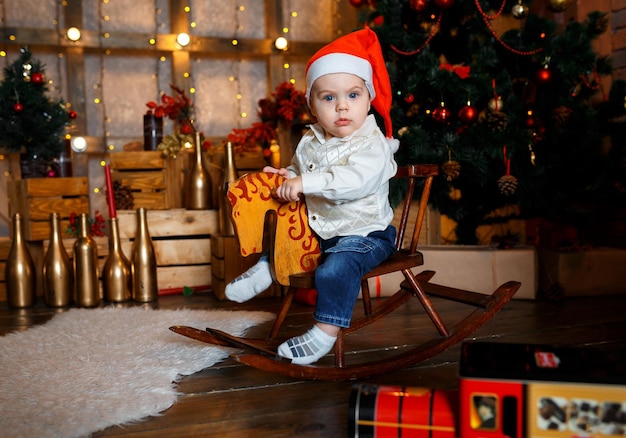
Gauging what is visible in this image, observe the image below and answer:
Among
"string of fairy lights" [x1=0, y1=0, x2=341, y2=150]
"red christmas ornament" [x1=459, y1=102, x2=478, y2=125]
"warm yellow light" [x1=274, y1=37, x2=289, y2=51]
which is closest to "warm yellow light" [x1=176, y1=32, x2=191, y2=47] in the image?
"string of fairy lights" [x1=0, y1=0, x2=341, y2=150]

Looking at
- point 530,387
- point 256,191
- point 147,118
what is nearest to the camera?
point 530,387

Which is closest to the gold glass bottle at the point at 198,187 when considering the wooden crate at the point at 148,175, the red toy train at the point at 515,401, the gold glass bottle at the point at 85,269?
the wooden crate at the point at 148,175

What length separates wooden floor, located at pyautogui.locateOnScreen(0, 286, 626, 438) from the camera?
127cm

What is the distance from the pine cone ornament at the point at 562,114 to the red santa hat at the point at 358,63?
1159mm

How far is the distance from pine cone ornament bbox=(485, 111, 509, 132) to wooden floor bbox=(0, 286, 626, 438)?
0.72 meters

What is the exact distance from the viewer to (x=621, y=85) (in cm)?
259

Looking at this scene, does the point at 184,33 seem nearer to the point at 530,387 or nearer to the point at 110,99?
the point at 110,99

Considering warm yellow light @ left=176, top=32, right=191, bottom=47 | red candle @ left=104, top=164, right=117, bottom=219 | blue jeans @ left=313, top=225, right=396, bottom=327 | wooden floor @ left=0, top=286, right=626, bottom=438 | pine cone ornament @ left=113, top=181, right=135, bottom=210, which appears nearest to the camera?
wooden floor @ left=0, top=286, right=626, bottom=438

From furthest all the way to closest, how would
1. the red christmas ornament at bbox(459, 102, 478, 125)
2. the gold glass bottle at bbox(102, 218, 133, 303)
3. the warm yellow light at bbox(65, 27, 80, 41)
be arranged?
1. the warm yellow light at bbox(65, 27, 80, 41)
2. the gold glass bottle at bbox(102, 218, 133, 303)
3. the red christmas ornament at bbox(459, 102, 478, 125)

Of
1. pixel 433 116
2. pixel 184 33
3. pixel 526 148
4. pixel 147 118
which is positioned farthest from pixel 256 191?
pixel 184 33

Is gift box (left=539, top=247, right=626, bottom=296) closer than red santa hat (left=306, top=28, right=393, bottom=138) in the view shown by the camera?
No

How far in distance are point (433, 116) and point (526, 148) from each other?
45 cm

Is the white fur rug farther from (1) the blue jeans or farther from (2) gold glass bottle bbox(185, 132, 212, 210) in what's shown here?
(2) gold glass bottle bbox(185, 132, 212, 210)

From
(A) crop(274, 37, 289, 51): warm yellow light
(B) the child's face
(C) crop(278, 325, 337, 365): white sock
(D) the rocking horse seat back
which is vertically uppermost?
(A) crop(274, 37, 289, 51): warm yellow light
